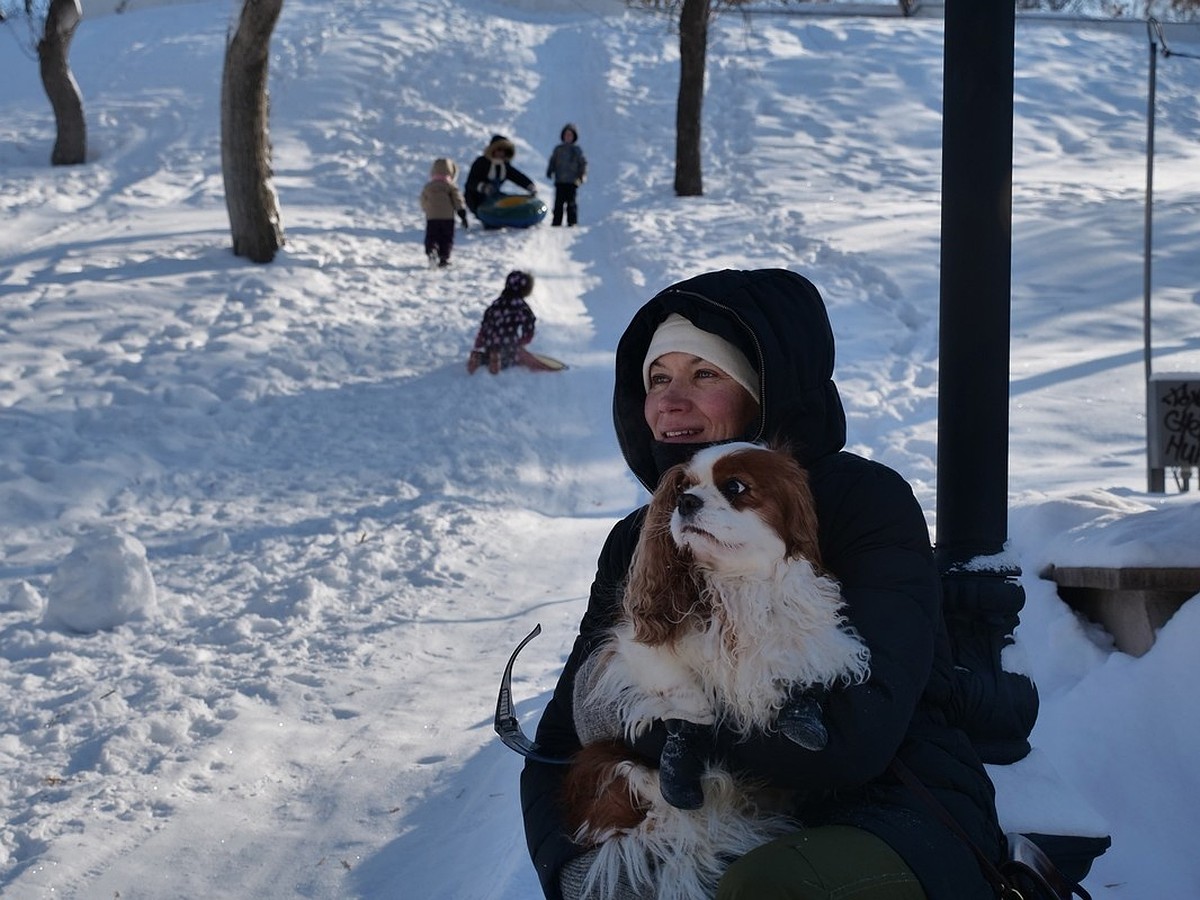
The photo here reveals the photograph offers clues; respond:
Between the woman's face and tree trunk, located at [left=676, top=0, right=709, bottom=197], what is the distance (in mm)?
17959

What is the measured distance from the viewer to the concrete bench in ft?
12.5

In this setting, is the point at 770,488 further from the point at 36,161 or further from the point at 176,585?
the point at 36,161

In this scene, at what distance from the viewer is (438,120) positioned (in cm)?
2494

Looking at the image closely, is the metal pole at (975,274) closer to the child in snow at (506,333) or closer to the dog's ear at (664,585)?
the dog's ear at (664,585)

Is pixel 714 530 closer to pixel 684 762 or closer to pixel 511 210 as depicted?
pixel 684 762

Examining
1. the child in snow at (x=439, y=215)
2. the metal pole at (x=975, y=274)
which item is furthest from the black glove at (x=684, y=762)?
the child in snow at (x=439, y=215)

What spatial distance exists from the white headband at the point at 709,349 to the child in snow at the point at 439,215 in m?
13.1

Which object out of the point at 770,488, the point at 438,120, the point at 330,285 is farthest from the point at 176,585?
the point at 438,120

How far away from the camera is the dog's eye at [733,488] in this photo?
200 centimetres

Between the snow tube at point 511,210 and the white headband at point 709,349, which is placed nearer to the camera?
the white headband at point 709,349

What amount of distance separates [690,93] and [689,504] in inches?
748

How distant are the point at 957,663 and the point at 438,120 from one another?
2357cm

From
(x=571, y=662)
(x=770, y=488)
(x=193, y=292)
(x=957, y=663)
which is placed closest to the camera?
(x=770, y=488)

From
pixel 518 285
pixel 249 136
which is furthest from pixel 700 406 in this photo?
pixel 249 136
